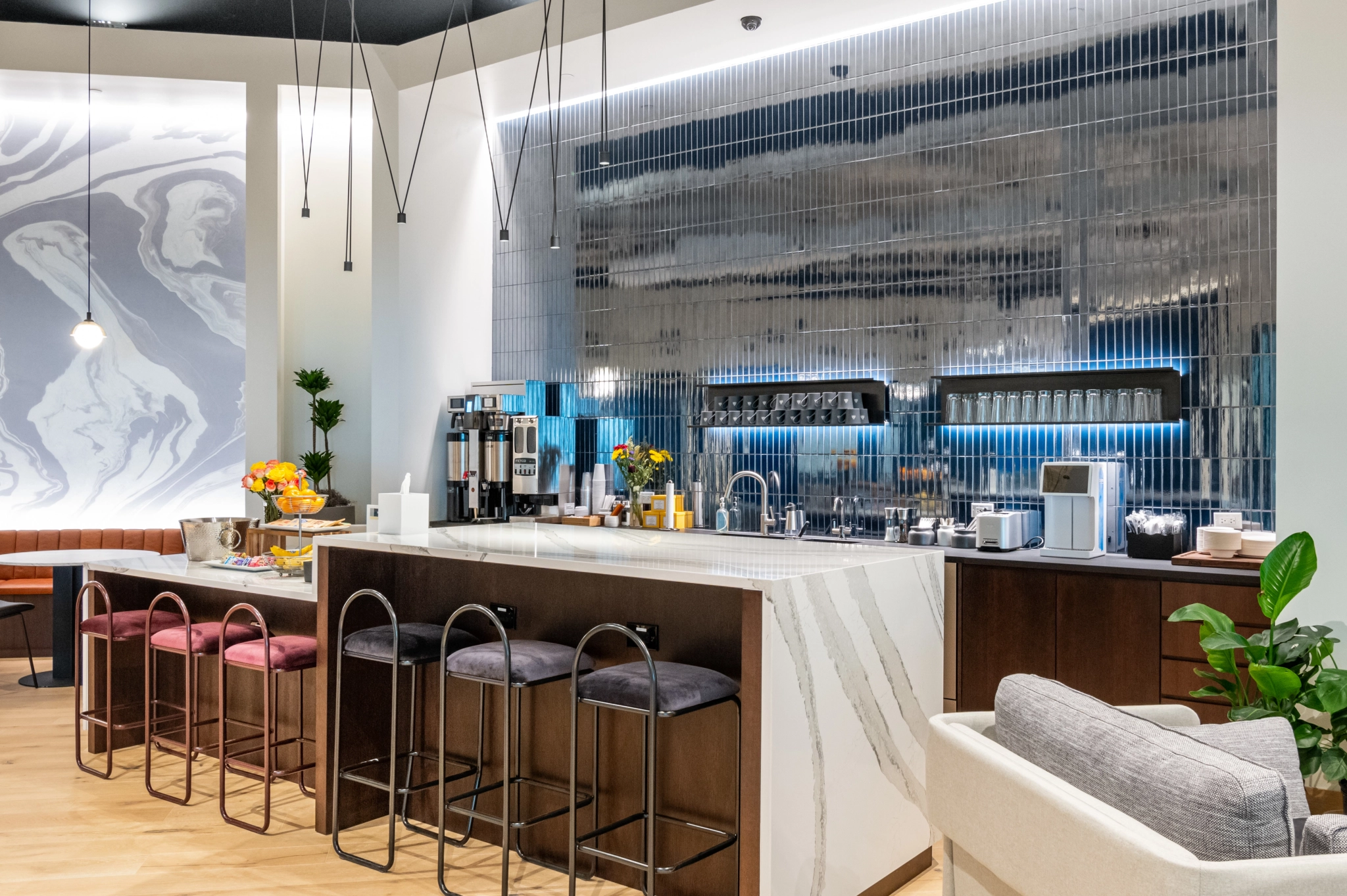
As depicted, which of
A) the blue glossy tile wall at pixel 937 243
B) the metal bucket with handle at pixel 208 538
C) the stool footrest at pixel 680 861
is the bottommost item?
the stool footrest at pixel 680 861

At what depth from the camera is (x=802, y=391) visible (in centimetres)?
582

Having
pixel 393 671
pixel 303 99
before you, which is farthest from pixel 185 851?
pixel 303 99

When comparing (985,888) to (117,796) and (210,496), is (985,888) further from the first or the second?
(210,496)

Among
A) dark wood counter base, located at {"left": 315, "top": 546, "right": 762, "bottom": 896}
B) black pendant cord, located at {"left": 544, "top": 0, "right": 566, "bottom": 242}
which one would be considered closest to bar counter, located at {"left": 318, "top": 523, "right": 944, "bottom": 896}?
dark wood counter base, located at {"left": 315, "top": 546, "right": 762, "bottom": 896}

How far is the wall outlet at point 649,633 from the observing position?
3.20 meters

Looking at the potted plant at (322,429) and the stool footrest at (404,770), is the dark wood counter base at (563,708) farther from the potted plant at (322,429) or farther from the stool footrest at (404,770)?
the potted plant at (322,429)

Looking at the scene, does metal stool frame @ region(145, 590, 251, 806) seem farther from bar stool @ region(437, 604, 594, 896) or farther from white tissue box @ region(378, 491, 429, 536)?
bar stool @ region(437, 604, 594, 896)

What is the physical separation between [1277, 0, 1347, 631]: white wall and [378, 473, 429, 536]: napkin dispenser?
325 cm

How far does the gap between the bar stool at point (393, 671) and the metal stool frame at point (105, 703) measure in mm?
1135

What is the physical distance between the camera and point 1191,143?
468 cm

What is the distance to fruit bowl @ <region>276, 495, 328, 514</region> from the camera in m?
4.30

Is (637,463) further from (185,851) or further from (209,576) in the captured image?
(185,851)

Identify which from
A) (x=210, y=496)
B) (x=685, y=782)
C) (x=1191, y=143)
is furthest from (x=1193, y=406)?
(x=210, y=496)

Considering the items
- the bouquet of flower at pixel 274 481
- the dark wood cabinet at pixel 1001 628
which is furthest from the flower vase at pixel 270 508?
the dark wood cabinet at pixel 1001 628
